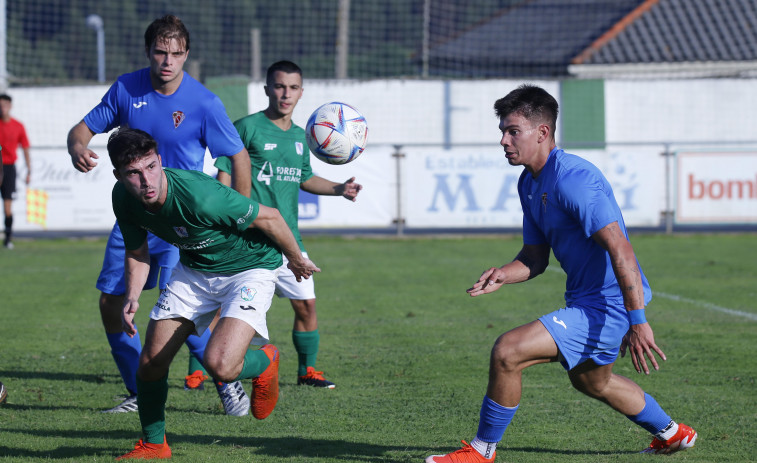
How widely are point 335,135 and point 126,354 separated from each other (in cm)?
201

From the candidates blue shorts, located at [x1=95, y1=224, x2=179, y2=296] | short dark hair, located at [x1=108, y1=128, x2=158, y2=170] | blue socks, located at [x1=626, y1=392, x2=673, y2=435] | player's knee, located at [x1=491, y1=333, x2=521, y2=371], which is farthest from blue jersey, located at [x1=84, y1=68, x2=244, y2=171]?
blue socks, located at [x1=626, y1=392, x2=673, y2=435]

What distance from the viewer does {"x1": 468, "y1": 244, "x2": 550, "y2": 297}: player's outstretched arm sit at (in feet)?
13.8

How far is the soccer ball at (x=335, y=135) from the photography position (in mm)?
6004

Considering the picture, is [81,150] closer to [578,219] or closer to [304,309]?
[304,309]

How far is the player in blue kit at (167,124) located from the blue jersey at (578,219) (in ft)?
6.54

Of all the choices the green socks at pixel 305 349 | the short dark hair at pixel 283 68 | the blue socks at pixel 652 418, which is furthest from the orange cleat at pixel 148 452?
the short dark hair at pixel 283 68

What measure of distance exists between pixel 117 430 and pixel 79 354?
225 centimetres

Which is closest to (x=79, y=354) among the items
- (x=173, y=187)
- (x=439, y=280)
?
(x=173, y=187)

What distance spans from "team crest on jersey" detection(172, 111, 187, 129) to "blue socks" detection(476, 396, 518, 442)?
2.49m

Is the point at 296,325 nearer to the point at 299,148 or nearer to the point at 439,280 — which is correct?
the point at 299,148

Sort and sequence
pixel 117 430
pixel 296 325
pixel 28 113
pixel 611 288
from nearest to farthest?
pixel 611 288 < pixel 117 430 < pixel 296 325 < pixel 28 113

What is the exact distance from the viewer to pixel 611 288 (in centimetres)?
415

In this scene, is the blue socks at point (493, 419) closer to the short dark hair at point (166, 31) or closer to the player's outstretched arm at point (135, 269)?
the player's outstretched arm at point (135, 269)

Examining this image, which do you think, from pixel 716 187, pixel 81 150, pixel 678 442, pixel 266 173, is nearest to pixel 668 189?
pixel 716 187
